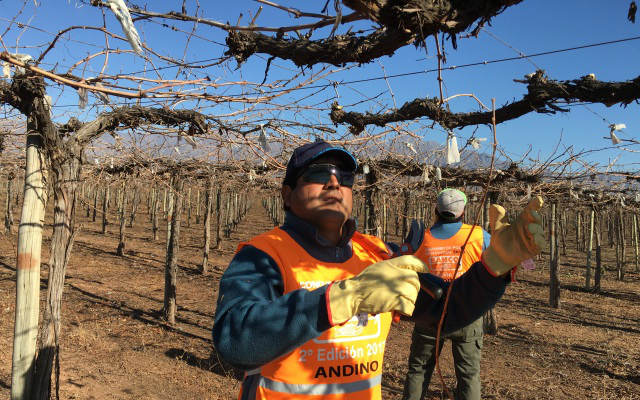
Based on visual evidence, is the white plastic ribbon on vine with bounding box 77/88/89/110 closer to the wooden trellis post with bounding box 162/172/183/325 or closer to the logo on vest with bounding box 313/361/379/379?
the logo on vest with bounding box 313/361/379/379

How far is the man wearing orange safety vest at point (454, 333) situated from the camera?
3.54 meters

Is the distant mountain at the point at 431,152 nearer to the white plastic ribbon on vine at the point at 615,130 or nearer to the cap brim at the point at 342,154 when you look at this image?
the white plastic ribbon on vine at the point at 615,130

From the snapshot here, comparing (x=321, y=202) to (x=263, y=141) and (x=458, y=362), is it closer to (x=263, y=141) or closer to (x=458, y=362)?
(x=263, y=141)

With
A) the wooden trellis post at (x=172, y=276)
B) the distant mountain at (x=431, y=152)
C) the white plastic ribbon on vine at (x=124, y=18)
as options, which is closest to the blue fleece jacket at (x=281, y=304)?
the white plastic ribbon on vine at (x=124, y=18)

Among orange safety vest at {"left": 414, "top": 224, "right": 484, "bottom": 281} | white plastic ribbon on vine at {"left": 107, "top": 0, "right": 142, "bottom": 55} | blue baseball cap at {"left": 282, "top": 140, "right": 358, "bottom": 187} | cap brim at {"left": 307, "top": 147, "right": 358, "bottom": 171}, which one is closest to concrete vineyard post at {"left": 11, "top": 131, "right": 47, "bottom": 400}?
white plastic ribbon on vine at {"left": 107, "top": 0, "right": 142, "bottom": 55}

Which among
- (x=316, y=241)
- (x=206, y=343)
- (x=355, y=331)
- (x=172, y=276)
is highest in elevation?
(x=316, y=241)

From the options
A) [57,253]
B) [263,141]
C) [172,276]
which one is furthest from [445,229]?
[172,276]

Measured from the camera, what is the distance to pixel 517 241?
1.30 metres

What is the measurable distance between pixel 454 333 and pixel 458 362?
1.22ft

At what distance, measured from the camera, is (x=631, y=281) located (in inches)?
582

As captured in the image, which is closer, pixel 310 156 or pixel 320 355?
pixel 320 355

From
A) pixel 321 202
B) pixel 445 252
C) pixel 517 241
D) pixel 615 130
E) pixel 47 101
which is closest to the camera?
pixel 517 241

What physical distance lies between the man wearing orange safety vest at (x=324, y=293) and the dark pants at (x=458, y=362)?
215 cm

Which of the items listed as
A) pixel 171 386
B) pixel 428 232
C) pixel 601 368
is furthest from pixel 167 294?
pixel 601 368
